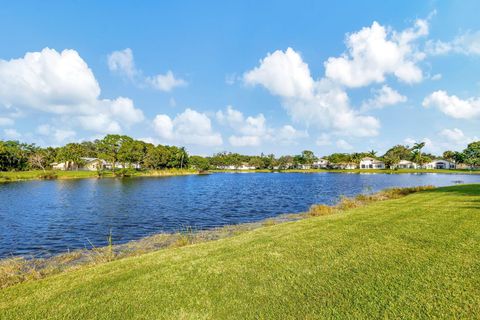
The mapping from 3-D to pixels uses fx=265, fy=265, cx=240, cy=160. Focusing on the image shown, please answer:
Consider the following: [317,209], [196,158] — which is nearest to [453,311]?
[317,209]

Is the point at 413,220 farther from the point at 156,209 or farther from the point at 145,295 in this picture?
the point at 156,209

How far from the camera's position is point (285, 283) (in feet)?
18.7

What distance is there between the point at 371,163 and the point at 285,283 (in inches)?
5898

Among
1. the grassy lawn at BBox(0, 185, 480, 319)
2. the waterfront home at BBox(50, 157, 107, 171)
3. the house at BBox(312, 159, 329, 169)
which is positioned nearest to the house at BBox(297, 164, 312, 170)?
the house at BBox(312, 159, 329, 169)

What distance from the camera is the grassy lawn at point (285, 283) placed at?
4707 mm

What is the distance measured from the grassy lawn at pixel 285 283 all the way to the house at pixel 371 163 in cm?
14298

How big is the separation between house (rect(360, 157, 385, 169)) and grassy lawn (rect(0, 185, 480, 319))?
14298cm

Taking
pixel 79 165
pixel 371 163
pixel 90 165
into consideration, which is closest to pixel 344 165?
pixel 371 163

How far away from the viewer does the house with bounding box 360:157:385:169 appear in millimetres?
139000

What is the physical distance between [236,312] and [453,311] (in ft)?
11.8

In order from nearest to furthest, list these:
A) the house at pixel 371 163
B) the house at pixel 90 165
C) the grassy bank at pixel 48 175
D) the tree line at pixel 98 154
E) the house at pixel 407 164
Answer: the grassy bank at pixel 48 175
the tree line at pixel 98 154
the house at pixel 90 165
the house at pixel 407 164
the house at pixel 371 163

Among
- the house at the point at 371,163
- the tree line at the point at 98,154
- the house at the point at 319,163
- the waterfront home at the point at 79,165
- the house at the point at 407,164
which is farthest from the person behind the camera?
the house at the point at 319,163

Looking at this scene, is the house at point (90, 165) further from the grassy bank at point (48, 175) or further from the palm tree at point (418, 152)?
the palm tree at point (418, 152)

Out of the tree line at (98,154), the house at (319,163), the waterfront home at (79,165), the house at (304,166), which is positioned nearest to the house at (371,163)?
the house at (319,163)
